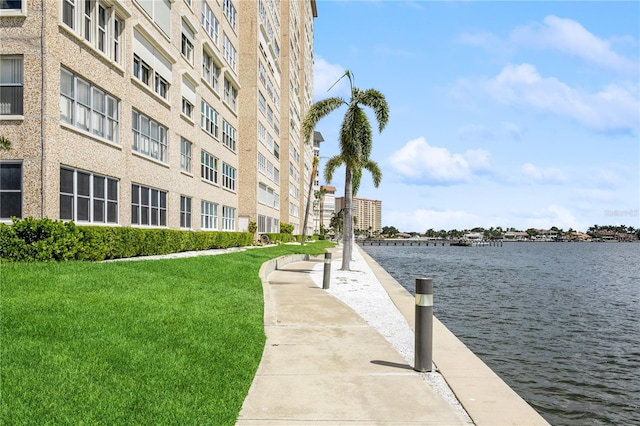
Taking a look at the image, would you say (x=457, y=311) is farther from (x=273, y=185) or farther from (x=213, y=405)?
(x=273, y=185)

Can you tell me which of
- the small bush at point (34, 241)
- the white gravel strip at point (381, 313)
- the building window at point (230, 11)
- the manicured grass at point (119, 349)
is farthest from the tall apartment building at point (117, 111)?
the white gravel strip at point (381, 313)

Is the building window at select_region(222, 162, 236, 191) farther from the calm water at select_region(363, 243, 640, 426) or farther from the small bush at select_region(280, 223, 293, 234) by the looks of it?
the small bush at select_region(280, 223, 293, 234)

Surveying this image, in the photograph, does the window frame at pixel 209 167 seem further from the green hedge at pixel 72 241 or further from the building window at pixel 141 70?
the green hedge at pixel 72 241

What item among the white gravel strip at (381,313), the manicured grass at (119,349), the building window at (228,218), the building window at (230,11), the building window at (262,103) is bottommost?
the white gravel strip at (381,313)

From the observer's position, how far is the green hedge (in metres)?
13.6

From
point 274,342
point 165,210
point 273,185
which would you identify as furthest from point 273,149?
point 274,342

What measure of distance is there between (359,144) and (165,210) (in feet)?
36.6

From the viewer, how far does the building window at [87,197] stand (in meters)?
16.9

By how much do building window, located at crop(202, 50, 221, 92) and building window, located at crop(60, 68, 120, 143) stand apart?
1356cm

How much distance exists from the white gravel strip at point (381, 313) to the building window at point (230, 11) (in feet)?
86.2

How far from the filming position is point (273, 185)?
55.8 metres

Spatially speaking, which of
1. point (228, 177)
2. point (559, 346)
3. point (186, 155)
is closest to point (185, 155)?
point (186, 155)

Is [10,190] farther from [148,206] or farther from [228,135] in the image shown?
[228,135]

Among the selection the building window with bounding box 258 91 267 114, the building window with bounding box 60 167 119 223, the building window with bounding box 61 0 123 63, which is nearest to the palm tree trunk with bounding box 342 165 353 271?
the building window with bounding box 60 167 119 223
